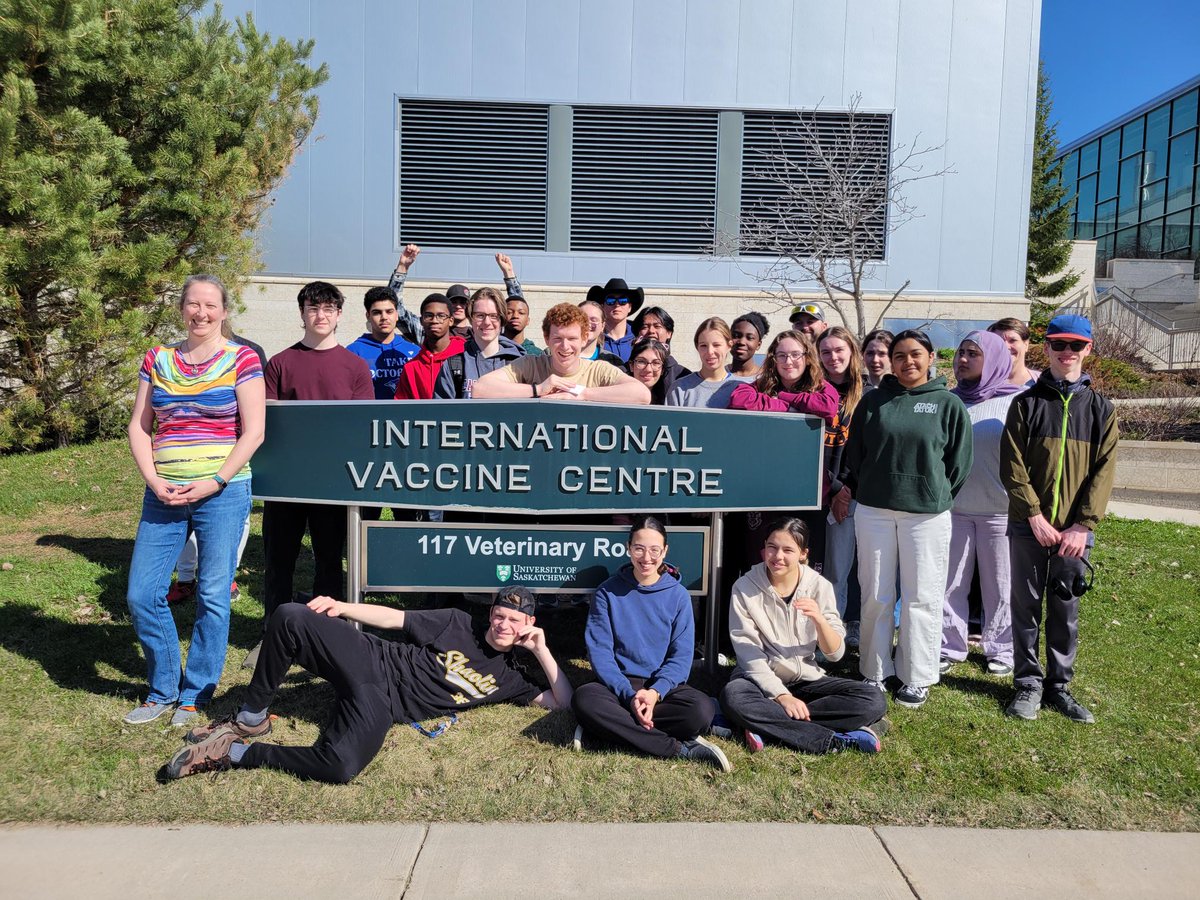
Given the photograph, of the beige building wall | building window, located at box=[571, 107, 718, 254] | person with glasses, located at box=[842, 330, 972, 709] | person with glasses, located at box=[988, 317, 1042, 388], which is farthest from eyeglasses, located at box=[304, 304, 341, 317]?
building window, located at box=[571, 107, 718, 254]

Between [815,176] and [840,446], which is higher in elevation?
[815,176]

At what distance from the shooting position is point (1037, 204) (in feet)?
83.9

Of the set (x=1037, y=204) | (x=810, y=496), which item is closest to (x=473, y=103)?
(x=810, y=496)

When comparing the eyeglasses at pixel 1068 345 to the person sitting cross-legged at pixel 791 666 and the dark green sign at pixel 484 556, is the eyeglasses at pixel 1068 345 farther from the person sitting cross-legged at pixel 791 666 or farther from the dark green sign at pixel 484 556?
the dark green sign at pixel 484 556

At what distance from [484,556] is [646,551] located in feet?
2.76

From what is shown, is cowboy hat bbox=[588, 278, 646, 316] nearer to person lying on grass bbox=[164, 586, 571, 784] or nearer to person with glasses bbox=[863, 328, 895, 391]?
person with glasses bbox=[863, 328, 895, 391]

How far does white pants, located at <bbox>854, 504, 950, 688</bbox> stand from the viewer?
14.3 feet

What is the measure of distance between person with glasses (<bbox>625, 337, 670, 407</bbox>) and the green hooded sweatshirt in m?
1.24

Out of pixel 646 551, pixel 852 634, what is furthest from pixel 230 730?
pixel 852 634

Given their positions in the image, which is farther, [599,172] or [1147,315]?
[1147,315]

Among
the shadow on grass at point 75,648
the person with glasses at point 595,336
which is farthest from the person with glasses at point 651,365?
the shadow on grass at point 75,648

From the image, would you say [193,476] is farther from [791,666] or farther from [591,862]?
[791,666]

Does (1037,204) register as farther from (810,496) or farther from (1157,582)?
(810,496)

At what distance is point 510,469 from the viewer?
4.43 metres
